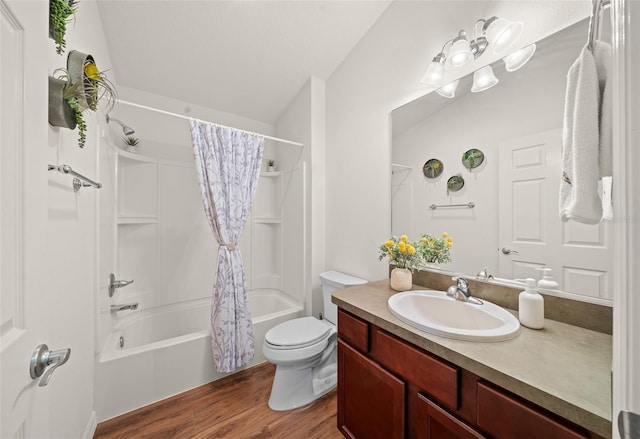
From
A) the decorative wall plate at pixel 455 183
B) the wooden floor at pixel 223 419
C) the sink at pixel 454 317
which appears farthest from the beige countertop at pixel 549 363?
the wooden floor at pixel 223 419

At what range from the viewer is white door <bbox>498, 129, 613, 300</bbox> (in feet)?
2.82

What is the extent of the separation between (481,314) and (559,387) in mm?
450

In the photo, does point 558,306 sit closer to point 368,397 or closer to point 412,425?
point 412,425

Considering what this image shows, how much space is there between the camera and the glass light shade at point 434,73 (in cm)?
134

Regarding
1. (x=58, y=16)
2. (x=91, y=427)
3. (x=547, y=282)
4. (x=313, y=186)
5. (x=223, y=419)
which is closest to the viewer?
(x=58, y=16)

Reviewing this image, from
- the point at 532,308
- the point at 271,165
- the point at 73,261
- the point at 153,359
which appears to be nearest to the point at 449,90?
the point at 532,308

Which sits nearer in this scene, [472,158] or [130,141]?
[472,158]

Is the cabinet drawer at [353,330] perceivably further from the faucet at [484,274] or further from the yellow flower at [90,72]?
the yellow flower at [90,72]

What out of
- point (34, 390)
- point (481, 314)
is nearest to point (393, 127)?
point (481, 314)

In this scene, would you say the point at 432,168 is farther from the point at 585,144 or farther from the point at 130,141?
the point at 130,141

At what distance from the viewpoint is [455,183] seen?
1279 mm

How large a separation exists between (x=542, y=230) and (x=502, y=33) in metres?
0.94

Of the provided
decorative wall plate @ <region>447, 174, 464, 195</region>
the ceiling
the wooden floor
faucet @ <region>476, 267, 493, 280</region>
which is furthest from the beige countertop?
the ceiling

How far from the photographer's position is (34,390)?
0.53 metres
